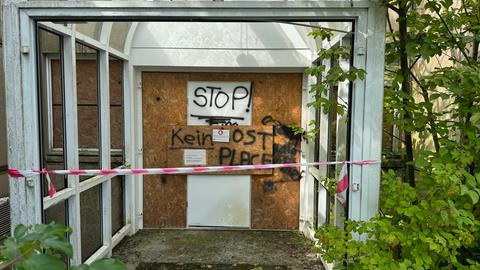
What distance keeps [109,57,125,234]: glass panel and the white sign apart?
2.92 ft

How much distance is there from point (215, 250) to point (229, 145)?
1369mm

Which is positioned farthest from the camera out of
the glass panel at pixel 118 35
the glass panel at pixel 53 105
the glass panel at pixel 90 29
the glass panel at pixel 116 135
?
the glass panel at pixel 116 135

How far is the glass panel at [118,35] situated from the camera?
3967mm

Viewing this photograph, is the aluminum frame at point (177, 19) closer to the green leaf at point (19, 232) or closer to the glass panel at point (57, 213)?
the glass panel at point (57, 213)

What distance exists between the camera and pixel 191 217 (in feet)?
15.9

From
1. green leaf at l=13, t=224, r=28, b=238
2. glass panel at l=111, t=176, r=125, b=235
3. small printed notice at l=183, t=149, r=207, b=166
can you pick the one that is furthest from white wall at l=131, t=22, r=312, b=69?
green leaf at l=13, t=224, r=28, b=238

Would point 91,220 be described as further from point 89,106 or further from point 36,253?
point 36,253

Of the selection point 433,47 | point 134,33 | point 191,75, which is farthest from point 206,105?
point 433,47

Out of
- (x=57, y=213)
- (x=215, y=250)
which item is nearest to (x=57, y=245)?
(x=57, y=213)

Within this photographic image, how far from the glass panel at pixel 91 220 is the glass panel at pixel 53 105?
0.51m

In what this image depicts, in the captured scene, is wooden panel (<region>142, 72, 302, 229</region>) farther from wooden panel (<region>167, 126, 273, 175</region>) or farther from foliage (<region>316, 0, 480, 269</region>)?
foliage (<region>316, 0, 480, 269</region>)

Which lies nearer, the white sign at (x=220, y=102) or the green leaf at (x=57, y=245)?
the green leaf at (x=57, y=245)

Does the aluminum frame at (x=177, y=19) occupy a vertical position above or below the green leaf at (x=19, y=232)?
above

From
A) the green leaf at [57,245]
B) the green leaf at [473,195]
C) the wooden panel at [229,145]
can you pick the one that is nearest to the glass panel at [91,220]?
the wooden panel at [229,145]
